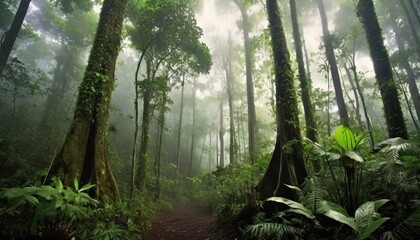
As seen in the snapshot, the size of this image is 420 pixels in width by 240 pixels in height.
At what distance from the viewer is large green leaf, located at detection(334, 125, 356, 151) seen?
11.6ft

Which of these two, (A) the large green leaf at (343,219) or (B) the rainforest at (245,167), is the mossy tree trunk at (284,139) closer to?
(B) the rainforest at (245,167)

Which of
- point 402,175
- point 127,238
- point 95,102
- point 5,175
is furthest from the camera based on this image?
point 5,175

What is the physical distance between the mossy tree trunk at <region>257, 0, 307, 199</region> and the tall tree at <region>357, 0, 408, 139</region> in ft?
8.20

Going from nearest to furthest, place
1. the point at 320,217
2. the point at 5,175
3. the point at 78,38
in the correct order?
the point at 320,217
the point at 5,175
the point at 78,38

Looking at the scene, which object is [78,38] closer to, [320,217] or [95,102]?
[95,102]

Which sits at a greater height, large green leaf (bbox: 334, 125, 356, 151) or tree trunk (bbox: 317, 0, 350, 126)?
tree trunk (bbox: 317, 0, 350, 126)

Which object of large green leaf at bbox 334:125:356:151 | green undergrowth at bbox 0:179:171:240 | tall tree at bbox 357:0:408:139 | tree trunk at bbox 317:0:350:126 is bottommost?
Result: green undergrowth at bbox 0:179:171:240

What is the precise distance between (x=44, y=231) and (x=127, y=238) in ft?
4.43

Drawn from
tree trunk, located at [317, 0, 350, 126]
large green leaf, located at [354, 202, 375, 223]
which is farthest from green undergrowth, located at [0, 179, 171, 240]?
tree trunk, located at [317, 0, 350, 126]

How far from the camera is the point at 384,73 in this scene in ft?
20.1

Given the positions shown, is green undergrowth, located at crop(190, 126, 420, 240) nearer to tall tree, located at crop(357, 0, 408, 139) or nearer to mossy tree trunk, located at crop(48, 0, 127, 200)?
tall tree, located at crop(357, 0, 408, 139)

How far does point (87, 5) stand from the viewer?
12.9 m

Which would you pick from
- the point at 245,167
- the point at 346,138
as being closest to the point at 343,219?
the point at 346,138

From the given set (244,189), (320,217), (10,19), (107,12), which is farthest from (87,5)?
(320,217)
